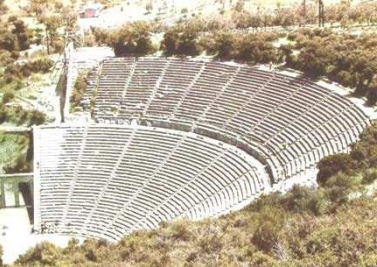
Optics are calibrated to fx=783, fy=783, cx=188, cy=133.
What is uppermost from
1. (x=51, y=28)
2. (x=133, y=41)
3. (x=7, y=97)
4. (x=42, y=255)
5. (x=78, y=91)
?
(x=133, y=41)

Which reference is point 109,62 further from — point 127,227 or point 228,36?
point 127,227

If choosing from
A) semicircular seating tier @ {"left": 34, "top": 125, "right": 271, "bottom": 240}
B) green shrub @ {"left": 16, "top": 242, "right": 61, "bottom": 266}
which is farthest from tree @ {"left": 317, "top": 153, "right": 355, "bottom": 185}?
green shrub @ {"left": 16, "top": 242, "right": 61, "bottom": 266}

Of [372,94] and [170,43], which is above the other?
[372,94]

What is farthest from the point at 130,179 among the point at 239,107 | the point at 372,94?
the point at 372,94

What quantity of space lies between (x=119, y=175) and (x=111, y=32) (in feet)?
73.9

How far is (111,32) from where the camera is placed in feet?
236

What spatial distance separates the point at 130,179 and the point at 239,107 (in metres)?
9.77

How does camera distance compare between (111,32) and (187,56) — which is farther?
(111,32)

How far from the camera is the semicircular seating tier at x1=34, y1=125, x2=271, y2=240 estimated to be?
4841 centimetres

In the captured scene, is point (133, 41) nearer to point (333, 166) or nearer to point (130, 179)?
point (130, 179)

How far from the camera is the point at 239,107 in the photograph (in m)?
56.3

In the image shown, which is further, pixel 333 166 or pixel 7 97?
pixel 7 97

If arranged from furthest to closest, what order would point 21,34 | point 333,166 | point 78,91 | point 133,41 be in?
point 21,34 < point 133,41 < point 78,91 < point 333,166

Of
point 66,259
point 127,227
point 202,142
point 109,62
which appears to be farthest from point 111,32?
point 66,259
